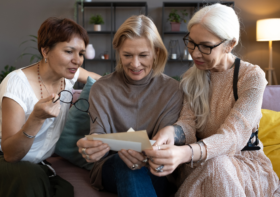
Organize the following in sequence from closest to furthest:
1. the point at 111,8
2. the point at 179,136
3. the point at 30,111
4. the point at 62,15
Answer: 1. the point at 179,136
2. the point at 30,111
3. the point at 111,8
4. the point at 62,15

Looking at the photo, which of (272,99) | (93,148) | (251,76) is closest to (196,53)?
(251,76)

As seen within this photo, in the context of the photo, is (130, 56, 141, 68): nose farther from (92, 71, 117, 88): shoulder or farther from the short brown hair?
the short brown hair

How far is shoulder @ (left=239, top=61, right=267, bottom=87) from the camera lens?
47.4 inches

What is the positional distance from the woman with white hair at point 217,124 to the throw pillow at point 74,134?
1.98 ft

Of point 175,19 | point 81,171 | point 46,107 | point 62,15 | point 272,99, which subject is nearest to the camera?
point 46,107

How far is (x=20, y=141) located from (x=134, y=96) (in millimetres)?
631

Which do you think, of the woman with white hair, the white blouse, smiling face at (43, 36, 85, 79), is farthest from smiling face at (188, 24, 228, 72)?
the white blouse

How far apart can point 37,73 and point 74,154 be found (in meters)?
0.56

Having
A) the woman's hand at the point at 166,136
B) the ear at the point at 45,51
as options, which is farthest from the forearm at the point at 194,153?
the ear at the point at 45,51

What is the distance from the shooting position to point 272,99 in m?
1.81

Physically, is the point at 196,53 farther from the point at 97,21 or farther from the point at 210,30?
the point at 97,21

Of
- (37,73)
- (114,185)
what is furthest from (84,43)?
(114,185)

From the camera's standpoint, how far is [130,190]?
1057mm

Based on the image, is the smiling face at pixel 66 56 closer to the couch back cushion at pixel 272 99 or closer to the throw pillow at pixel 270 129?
the throw pillow at pixel 270 129
